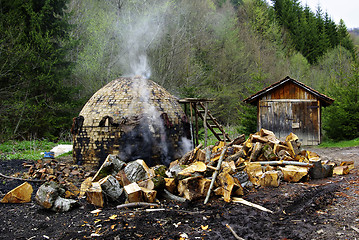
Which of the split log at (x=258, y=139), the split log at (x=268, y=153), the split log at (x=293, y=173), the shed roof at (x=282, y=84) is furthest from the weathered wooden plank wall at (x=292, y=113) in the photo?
the split log at (x=293, y=173)

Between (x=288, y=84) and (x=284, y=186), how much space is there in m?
9.27

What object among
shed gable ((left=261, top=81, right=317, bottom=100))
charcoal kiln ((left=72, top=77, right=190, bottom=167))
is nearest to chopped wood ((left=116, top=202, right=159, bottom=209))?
charcoal kiln ((left=72, top=77, right=190, bottom=167))

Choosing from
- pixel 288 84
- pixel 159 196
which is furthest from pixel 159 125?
pixel 288 84

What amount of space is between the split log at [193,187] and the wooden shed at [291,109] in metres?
9.45

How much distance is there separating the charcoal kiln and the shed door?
7211 millimetres

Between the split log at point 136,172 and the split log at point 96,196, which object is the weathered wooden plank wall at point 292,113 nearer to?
the split log at point 136,172

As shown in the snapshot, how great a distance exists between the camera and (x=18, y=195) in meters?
4.93

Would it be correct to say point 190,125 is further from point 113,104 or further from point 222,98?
point 222,98

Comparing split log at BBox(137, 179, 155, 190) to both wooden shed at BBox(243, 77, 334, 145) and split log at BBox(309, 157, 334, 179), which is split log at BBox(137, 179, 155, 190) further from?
wooden shed at BBox(243, 77, 334, 145)

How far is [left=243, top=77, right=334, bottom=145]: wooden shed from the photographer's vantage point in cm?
1312

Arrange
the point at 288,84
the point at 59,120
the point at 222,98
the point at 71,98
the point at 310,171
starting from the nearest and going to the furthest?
the point at 310,171
the point at 288,84
the point at 59,120
the point at 71,98
the point at 222,98

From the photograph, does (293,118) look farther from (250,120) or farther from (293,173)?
(293,173)

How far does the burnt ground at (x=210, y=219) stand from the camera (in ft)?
11.3

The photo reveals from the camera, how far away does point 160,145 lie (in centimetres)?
716
